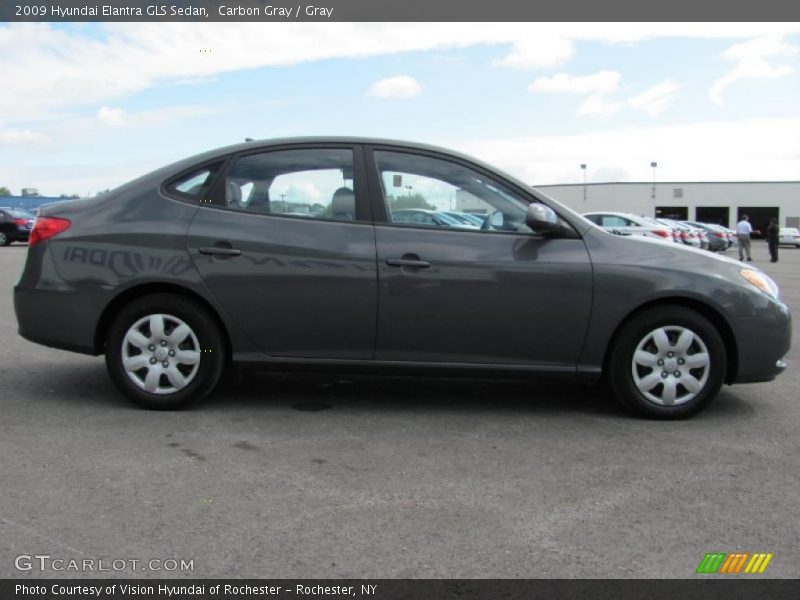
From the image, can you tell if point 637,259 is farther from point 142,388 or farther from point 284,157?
point 142,388

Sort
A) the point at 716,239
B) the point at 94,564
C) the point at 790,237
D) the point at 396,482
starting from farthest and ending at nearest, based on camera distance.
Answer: the point at 790,237
the point at 716,239
the point at 396,482
the point at 94,564

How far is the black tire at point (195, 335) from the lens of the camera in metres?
4.77

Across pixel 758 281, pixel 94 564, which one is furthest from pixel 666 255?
pixel 94 564

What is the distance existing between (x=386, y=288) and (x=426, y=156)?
3.03ft

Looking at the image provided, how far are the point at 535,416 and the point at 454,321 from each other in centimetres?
83

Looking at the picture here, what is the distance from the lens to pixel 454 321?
15.4 ft

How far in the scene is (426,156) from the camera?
4918 millimetres

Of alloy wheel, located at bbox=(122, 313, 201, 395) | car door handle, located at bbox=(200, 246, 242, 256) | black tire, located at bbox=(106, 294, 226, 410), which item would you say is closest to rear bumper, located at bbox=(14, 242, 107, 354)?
black tire, located at bbox=(106, 294, 226, 410)

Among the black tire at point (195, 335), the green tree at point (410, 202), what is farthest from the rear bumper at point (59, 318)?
the green tree at point (410, 202)

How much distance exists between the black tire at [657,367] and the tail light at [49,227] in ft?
11.7

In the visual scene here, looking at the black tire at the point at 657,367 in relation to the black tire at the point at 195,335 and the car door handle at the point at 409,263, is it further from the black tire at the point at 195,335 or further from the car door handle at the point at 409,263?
the black tire at the point at 195,335

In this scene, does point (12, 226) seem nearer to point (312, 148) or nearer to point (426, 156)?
point (312, 148)

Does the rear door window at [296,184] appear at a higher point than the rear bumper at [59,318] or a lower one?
higher

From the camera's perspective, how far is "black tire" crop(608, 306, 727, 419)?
4.70 m
